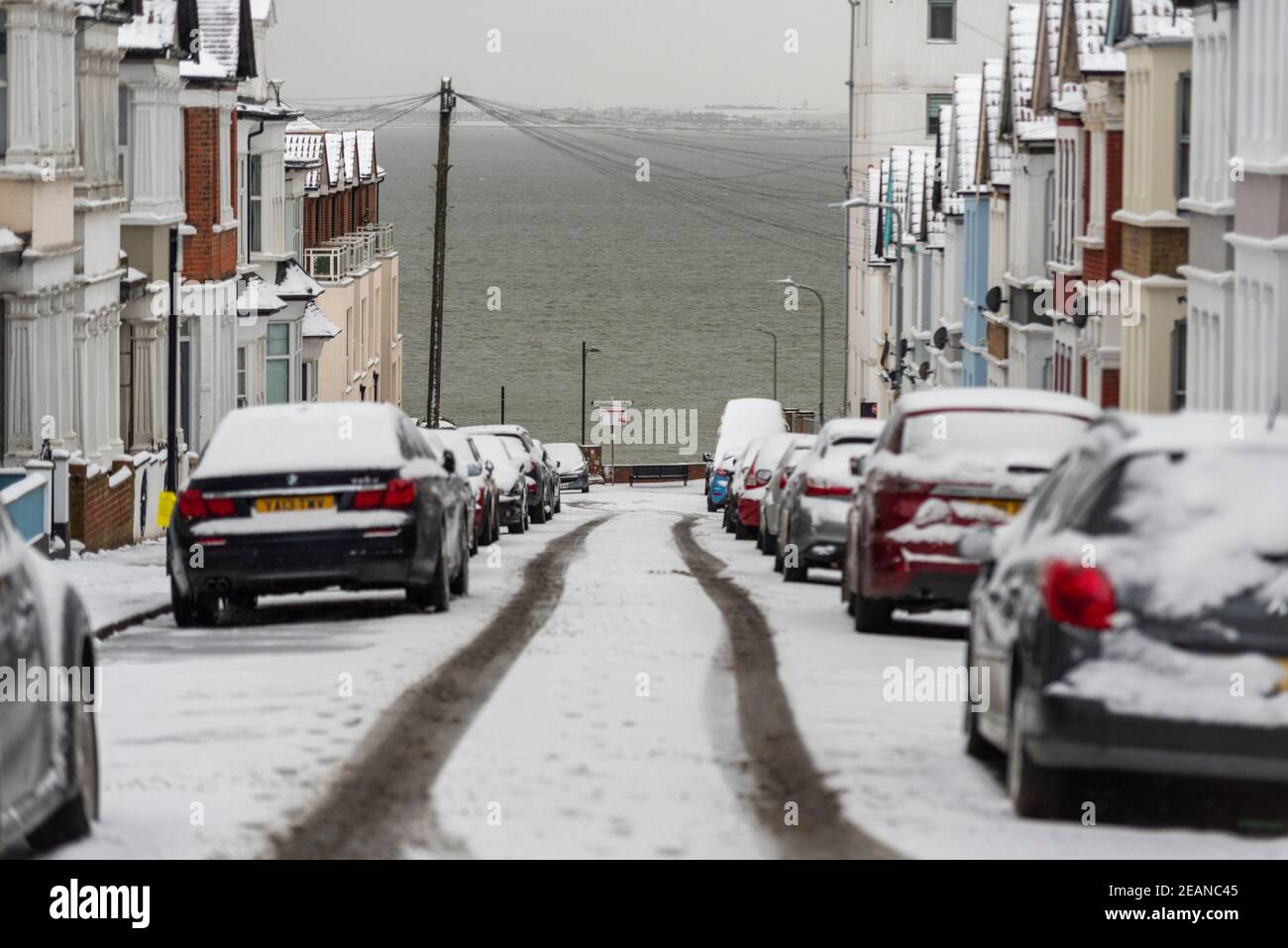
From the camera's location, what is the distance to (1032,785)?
9.02 metres

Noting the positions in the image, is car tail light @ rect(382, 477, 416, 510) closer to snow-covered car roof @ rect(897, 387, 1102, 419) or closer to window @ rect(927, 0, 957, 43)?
snow-covered car roof @ rect(897, 387, 1102, 419)

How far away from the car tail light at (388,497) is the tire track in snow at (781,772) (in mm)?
2248

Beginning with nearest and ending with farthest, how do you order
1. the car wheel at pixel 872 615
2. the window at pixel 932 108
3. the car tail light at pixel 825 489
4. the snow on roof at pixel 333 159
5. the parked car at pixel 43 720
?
the parked car at pixel 43 720
the car wheel at pixel 872 615
the car tail light at pixel 825 489
the snow on roof at pixel 333 159
the window at pixel 932 108

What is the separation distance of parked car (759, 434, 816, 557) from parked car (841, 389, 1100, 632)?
12.0m

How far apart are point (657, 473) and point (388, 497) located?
287 feet

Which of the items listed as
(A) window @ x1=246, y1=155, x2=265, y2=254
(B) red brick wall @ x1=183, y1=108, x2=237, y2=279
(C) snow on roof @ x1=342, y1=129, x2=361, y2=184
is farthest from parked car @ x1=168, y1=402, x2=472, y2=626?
(C) snow on roof @ x1=342, y1=129, x2=361, y2=184

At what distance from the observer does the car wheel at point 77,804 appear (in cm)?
848

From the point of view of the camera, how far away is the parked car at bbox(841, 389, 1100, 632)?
52.2 ft

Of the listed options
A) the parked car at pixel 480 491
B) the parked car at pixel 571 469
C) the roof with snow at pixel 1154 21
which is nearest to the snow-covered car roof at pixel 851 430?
the parked car at pixel 480 491

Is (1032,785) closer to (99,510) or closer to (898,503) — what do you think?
(898,503)

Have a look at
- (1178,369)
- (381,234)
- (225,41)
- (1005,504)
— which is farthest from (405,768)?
(381,234)

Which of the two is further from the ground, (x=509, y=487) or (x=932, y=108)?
(x=932, y=108)

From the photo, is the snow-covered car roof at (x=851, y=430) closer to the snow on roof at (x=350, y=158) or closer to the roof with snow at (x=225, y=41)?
the roof with snow at (x=225, y=41)
